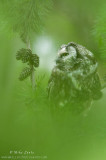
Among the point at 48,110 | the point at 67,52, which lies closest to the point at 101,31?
the point at 67,52

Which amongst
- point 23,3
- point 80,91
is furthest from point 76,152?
point 23,3

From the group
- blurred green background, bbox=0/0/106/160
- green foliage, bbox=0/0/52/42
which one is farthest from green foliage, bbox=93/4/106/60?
green foliage, bbox=0/0/52/42

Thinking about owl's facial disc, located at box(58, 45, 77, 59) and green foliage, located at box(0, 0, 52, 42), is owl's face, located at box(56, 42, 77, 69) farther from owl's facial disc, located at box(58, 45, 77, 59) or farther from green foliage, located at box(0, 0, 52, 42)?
green foliage, located at box(0, 0, 52, 42)

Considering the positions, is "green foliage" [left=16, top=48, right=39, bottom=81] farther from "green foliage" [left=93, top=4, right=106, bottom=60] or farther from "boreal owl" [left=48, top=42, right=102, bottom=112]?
"green foliage" [left=93, top=4, right=106, bottom=60]

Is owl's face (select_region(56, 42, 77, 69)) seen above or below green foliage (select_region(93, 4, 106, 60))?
below

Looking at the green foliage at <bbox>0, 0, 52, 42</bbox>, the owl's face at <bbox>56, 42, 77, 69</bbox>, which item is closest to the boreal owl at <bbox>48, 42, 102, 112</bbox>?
the owl's face at <bbox>56, 42, 77, 69</bbox>

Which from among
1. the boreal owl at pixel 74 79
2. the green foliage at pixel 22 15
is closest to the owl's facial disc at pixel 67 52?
the boreal owl at pixel 74 79

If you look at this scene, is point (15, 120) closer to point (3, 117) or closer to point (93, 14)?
point (3, 117)

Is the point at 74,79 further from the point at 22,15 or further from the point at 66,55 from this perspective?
the point at 22,15

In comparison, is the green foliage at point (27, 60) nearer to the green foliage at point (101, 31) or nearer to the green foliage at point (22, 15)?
the green foliage at point (22, 15)
